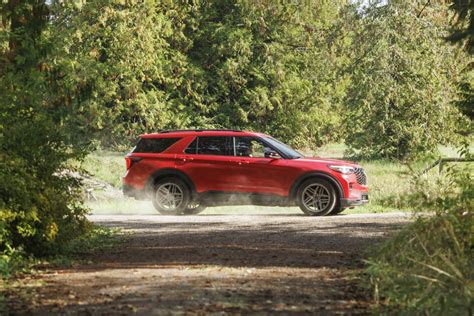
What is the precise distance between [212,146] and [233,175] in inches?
32.4

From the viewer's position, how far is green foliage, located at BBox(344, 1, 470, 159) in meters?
35.6

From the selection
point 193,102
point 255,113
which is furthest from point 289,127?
point 193,102

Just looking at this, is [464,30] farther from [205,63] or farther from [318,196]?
[205,63]

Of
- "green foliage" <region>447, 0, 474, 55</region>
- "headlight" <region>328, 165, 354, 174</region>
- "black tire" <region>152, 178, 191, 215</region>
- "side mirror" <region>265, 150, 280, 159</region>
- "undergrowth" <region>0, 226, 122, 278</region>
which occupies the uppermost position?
"green foliage" <region>447, 0, 474, 55</region>

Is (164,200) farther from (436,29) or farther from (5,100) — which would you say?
(436,29)

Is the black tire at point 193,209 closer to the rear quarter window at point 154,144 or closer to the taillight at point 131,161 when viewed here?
the rear quarter window at point 154,144

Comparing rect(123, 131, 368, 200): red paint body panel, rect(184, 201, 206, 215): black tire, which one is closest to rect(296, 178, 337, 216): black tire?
rect(123, 131, 368, 200): red paint body panel

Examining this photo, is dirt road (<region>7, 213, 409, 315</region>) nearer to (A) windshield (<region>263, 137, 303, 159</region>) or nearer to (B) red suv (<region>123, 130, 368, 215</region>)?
(B) red suv (<region>123, 130, 368, 215</region>)

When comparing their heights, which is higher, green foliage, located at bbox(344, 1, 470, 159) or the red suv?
green foliage, located at bbox(344, 1, 470, 159)

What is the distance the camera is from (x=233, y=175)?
20.2m

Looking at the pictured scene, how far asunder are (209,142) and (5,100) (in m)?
7.88

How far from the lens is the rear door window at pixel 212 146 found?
20.5 meters

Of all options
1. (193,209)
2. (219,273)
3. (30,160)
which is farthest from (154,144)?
(219,273)

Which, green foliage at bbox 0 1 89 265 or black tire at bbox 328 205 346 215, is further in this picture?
black tire at bbox 328 205 346 215
